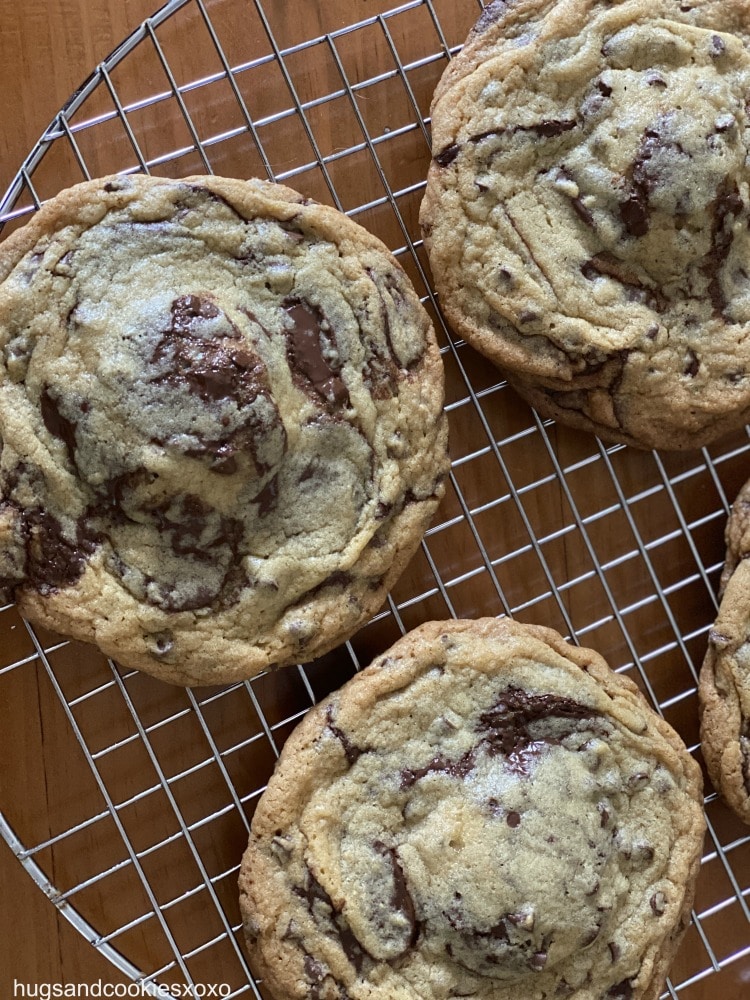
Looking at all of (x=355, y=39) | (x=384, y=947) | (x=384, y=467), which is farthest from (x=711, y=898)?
(x=355, y=39)

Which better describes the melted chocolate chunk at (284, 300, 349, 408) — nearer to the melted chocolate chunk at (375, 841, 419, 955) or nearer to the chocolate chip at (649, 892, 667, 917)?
the melted chocolate chunk at (375, 841, 419, 955)

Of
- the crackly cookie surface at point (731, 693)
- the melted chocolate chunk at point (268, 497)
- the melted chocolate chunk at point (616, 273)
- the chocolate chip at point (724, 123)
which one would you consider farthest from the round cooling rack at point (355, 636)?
the chocolate chip at point (724, 123)

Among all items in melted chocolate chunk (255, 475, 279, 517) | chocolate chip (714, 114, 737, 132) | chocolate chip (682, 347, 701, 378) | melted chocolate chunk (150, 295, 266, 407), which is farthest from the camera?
chocolate chip (682, 347, 701, 378)

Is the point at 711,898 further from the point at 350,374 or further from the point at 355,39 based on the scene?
the point at 355,39


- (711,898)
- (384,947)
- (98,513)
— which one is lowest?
(711,898)

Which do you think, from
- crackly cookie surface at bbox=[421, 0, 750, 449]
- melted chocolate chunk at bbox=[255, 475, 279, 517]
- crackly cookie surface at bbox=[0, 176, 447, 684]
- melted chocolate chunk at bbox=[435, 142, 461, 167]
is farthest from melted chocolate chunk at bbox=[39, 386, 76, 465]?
melted chocolate chunk at bbox=[435, 142, 461, 167]

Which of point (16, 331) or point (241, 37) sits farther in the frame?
point (241, 37)
